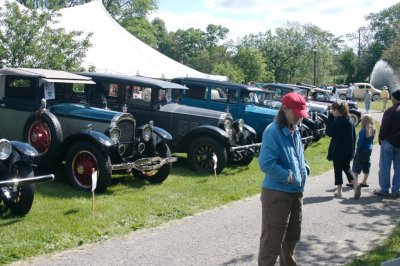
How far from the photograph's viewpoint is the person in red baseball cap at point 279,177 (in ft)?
13.1

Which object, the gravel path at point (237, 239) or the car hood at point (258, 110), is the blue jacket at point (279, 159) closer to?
the gravel path at point (237, 239)

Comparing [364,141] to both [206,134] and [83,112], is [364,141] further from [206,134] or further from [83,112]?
[83,112]

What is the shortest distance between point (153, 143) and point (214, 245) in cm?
367

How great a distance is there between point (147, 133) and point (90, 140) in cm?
134

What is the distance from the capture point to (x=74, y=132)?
28.9 feet

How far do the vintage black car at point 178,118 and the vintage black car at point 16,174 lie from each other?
12.7ft

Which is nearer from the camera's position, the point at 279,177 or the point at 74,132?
the point at 279,177

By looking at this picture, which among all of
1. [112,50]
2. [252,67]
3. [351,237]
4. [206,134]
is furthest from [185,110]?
[252,67]

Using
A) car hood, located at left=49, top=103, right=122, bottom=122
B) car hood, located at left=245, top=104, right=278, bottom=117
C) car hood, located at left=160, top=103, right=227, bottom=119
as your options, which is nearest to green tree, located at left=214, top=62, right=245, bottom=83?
car hood, located at left=245, top=104, right=278, bottom=117

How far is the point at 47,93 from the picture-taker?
8.93 meters

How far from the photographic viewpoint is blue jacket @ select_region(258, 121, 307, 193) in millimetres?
3970

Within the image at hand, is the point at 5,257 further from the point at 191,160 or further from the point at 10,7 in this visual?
the point at 10,7

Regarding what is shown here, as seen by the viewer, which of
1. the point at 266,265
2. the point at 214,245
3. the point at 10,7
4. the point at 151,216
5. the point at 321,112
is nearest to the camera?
the point at 266,265

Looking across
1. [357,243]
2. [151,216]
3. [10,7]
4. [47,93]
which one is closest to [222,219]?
[151,216]
